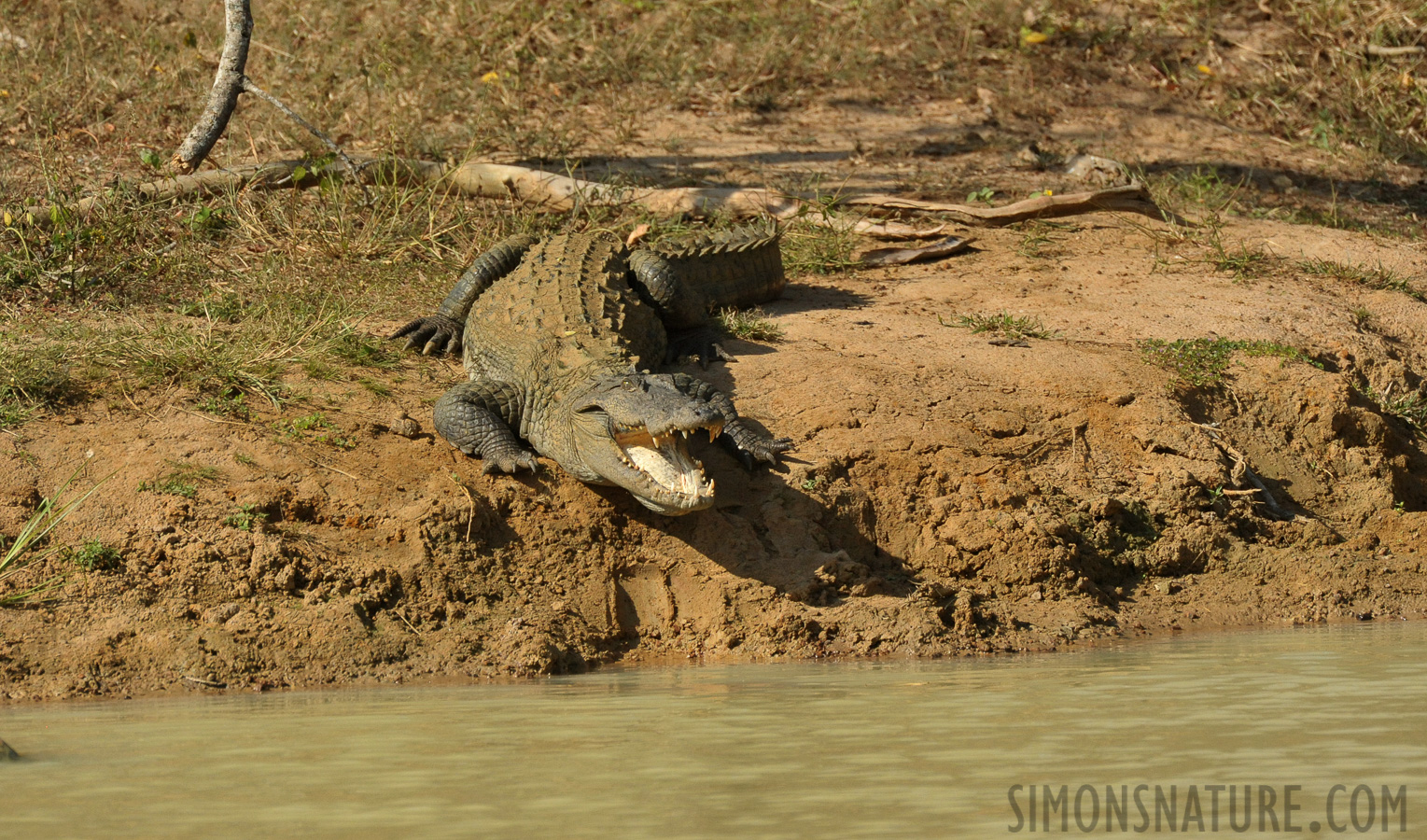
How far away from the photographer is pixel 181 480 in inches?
198

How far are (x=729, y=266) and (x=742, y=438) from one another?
70.9 inches

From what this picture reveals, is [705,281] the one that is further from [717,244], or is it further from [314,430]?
[314,430]

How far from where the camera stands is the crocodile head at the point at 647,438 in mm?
4820

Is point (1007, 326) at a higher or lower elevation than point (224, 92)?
lower

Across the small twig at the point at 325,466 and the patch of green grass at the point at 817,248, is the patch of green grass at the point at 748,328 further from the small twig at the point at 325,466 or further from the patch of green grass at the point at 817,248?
the small twig at the point at 325,466

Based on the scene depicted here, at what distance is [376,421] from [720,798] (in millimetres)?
3187

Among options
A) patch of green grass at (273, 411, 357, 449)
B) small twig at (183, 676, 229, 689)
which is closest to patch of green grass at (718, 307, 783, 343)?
patch of green grass at (273, 411, 357, 449)

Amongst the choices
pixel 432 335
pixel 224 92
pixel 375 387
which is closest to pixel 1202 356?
pixel 432 335

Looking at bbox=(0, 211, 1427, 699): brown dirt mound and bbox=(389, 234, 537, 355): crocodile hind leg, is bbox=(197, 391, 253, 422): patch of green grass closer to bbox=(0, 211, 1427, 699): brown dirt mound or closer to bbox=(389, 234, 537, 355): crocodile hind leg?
bbox=(0, 211, 1427, 699): brown dirt mound

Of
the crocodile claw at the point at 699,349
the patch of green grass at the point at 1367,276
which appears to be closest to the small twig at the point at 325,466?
the crocodile claw at the point at 699,349

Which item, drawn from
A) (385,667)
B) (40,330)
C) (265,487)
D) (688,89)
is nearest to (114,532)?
(265,487)

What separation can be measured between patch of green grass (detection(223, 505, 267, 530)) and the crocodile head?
1.16 meters

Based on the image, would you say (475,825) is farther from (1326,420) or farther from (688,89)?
(688,89)

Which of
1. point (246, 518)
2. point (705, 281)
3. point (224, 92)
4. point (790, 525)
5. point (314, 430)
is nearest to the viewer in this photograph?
point (246, 518)
